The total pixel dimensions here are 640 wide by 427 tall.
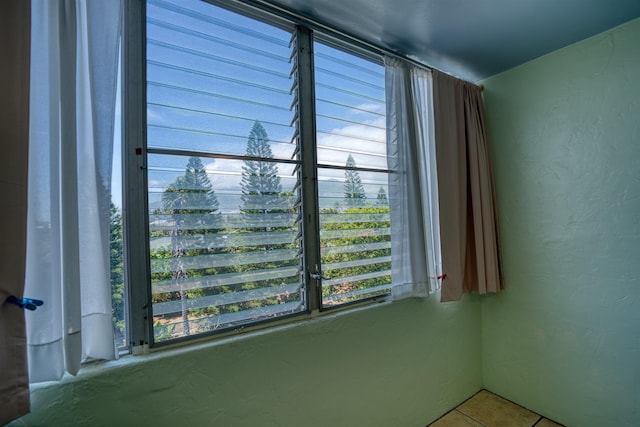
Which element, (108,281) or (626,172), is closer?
(108,281)

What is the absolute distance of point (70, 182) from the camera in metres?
0.91

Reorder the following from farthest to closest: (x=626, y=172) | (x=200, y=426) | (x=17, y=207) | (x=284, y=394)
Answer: (x=626, y=172), (x=284, y=394), (x=200, y=426), (x=17, y=207)

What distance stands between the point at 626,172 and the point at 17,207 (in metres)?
2.75

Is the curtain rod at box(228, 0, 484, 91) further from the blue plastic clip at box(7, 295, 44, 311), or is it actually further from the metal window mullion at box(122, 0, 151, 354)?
the blue plastic clip at box(7, 295, 44, 311)

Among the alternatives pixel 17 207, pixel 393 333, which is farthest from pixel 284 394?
pixel 17 207

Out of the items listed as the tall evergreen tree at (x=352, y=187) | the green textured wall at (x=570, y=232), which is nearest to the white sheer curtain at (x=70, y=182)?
the tall evergreen tree at (x=352, y=187)

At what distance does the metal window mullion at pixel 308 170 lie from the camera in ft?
4.69

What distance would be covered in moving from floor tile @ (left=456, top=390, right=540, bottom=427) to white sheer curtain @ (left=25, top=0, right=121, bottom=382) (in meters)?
2.24

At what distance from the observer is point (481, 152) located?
2.02 metres

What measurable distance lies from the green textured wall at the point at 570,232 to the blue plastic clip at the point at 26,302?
8.54 ft

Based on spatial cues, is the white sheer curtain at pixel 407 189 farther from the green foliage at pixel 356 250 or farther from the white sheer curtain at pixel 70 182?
the white sheer curtain at pixel 70 182

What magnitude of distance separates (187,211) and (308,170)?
2.04ft

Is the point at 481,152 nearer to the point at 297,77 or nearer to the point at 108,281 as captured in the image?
the point at 297,77

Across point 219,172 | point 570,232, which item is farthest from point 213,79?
point 570,232
